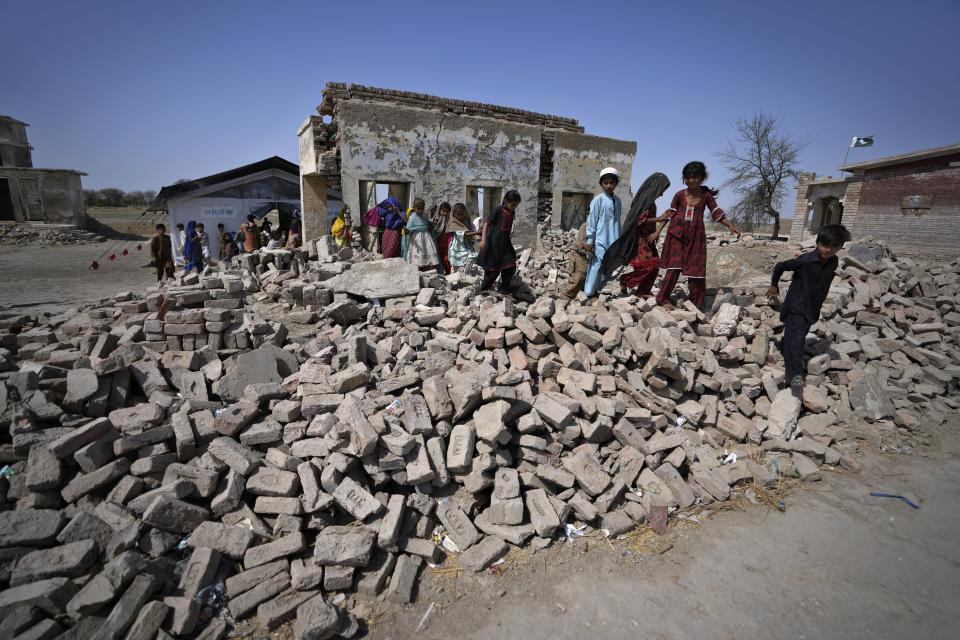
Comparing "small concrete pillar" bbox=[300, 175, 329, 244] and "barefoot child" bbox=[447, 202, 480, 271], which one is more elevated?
"small concrete pillar" bbox=[300, 175, 329, 244]

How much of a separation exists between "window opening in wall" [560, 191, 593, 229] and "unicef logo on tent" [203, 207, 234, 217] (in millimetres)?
10258

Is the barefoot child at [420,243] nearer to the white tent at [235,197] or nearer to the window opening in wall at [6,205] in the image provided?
the white tent at [235,197]

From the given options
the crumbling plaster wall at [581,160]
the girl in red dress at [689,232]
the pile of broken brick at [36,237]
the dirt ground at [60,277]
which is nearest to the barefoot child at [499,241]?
the girl in red dress at [689,232]

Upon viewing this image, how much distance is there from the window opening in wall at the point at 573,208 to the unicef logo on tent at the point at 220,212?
33.7 ft

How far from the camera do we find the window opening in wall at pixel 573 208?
14000 millimetres

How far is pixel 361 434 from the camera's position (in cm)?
310

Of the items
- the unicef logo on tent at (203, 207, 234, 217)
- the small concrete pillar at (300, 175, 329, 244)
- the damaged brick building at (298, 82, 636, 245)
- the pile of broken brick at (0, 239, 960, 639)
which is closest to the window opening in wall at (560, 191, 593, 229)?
the damaged brick building at (298, 82, 636, 245)

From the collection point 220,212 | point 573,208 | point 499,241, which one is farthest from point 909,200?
point 220,212

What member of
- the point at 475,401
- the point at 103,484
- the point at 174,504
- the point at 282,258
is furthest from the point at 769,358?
the point at 282,258

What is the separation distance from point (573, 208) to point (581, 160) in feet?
4.88

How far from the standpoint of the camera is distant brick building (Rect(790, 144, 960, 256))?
1370cm

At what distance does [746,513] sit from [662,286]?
295cm

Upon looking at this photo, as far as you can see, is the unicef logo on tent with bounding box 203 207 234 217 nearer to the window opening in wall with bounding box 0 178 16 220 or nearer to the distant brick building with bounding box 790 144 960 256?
the distant brick building with bounding box 790 144 960 256

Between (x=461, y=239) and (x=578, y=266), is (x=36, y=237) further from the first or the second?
(x=578, y=266)
